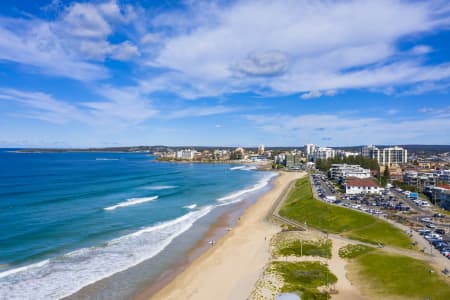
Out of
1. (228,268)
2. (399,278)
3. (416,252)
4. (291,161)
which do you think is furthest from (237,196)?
(291,161)

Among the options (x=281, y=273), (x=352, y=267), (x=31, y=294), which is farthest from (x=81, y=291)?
(x=352, y=267)

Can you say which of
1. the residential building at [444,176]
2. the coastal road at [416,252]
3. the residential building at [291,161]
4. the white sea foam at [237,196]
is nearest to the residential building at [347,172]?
the residential building at [444,176]

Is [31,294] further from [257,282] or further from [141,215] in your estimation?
[141,215]

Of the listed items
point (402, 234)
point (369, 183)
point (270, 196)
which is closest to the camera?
point (402, 234)

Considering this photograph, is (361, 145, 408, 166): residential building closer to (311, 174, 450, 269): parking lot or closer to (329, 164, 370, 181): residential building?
(329, 164, 370, 181): residential building

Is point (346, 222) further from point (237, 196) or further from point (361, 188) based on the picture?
point (237, 196)
